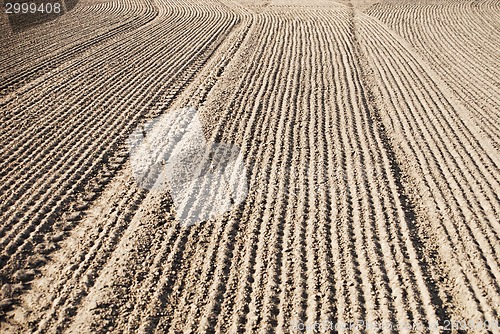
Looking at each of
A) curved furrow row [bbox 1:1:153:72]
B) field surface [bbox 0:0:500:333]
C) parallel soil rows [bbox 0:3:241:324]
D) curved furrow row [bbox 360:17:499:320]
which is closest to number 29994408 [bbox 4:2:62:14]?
curved furrow row [bbox 1:1:153:72]

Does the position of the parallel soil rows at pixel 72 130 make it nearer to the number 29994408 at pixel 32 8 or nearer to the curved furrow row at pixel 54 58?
the curved furrow row at pixel 54 58

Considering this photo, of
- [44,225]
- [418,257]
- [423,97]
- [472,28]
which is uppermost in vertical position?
[472,28]

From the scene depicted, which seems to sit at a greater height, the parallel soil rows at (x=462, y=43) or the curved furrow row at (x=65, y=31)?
the parallel soil rows at (x=462, y=43)

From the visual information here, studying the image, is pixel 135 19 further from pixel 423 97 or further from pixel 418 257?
pixel 418 257

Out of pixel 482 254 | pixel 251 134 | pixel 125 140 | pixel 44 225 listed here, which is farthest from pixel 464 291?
pixel 125 140

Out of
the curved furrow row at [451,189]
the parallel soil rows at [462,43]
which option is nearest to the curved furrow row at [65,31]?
the curved furrow row at [451,189]

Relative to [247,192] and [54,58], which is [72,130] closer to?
[247,192]
